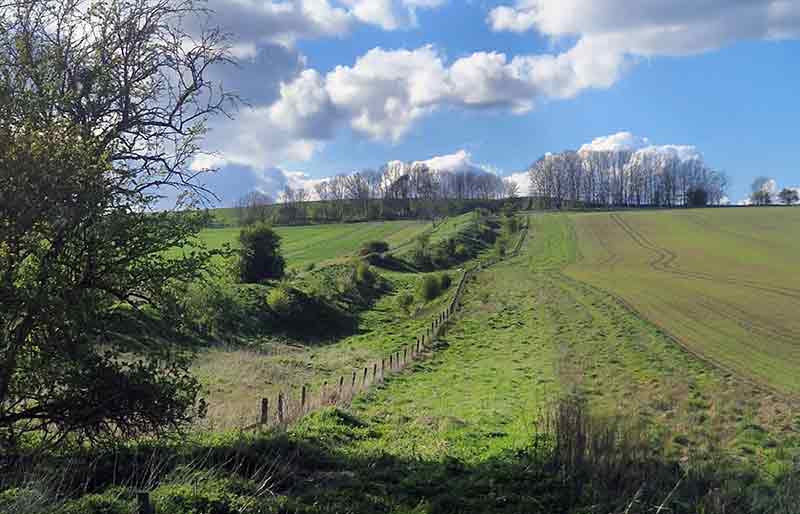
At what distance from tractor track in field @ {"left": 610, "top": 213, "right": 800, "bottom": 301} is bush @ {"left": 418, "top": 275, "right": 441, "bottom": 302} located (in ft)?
80.6

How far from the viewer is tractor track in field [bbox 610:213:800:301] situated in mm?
48281

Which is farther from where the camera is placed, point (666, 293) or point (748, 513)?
point (666, 293)

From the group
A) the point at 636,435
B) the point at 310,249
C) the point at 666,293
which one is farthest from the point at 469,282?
the point at 636,435

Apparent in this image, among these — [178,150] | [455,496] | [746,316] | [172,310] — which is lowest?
[746,316]

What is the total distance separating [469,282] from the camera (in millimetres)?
61250

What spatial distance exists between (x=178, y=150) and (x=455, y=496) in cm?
763

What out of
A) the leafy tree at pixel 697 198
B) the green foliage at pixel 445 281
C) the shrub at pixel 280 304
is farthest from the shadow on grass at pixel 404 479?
the leafy tree at pixel 697 198

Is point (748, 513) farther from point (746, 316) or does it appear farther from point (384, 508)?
point (746, 316)

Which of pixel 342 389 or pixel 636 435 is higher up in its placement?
pixel 636 435

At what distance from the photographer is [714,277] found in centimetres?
5912

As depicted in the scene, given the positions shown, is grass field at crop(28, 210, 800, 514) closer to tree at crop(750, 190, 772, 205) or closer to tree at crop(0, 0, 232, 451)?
tree at crop(0, 0, 232, 451)

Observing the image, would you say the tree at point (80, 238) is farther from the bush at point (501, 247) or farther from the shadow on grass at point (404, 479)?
the bush at point (501, 247)

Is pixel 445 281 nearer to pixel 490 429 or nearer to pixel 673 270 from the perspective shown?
pixel 673 270

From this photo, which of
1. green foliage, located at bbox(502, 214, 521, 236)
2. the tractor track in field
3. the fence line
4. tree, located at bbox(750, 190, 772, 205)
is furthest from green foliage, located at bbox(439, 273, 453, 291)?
tree, located at bbox(750, 190, 772, 205)
